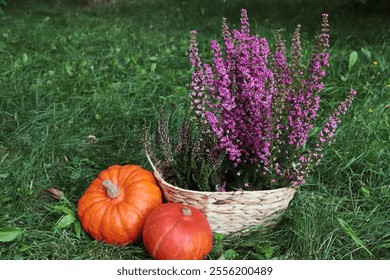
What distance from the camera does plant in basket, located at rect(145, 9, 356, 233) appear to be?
2045 mm

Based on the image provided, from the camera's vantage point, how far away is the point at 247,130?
2.16m

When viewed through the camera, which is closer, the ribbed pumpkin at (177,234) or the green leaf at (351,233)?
the ribbed pumpkin at (177,234)

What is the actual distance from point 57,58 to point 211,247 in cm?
300

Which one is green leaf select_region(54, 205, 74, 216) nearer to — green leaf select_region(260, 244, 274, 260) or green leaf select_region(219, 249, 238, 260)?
green leaf select_region(219, 249, 238, 260)

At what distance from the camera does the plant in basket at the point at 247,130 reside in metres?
2.04

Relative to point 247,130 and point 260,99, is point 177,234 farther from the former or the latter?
point 260,99

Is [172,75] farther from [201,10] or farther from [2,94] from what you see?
[201,10]

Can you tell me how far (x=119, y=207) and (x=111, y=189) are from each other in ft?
0.28

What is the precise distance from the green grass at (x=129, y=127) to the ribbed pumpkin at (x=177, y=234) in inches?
5.3

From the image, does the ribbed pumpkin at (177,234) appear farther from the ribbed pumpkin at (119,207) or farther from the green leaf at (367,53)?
the green leaf at (367,53)

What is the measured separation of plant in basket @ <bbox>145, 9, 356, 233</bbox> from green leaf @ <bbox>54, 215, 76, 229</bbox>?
0.43 metres

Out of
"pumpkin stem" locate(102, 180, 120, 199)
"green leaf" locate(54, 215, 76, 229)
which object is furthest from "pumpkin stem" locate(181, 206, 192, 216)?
"green leaf" locate(54, 215, 76, 229)

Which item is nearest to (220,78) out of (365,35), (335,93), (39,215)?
(39,215)

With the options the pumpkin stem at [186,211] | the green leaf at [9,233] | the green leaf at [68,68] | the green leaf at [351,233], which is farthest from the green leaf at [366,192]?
the green leaf at [68,68]
